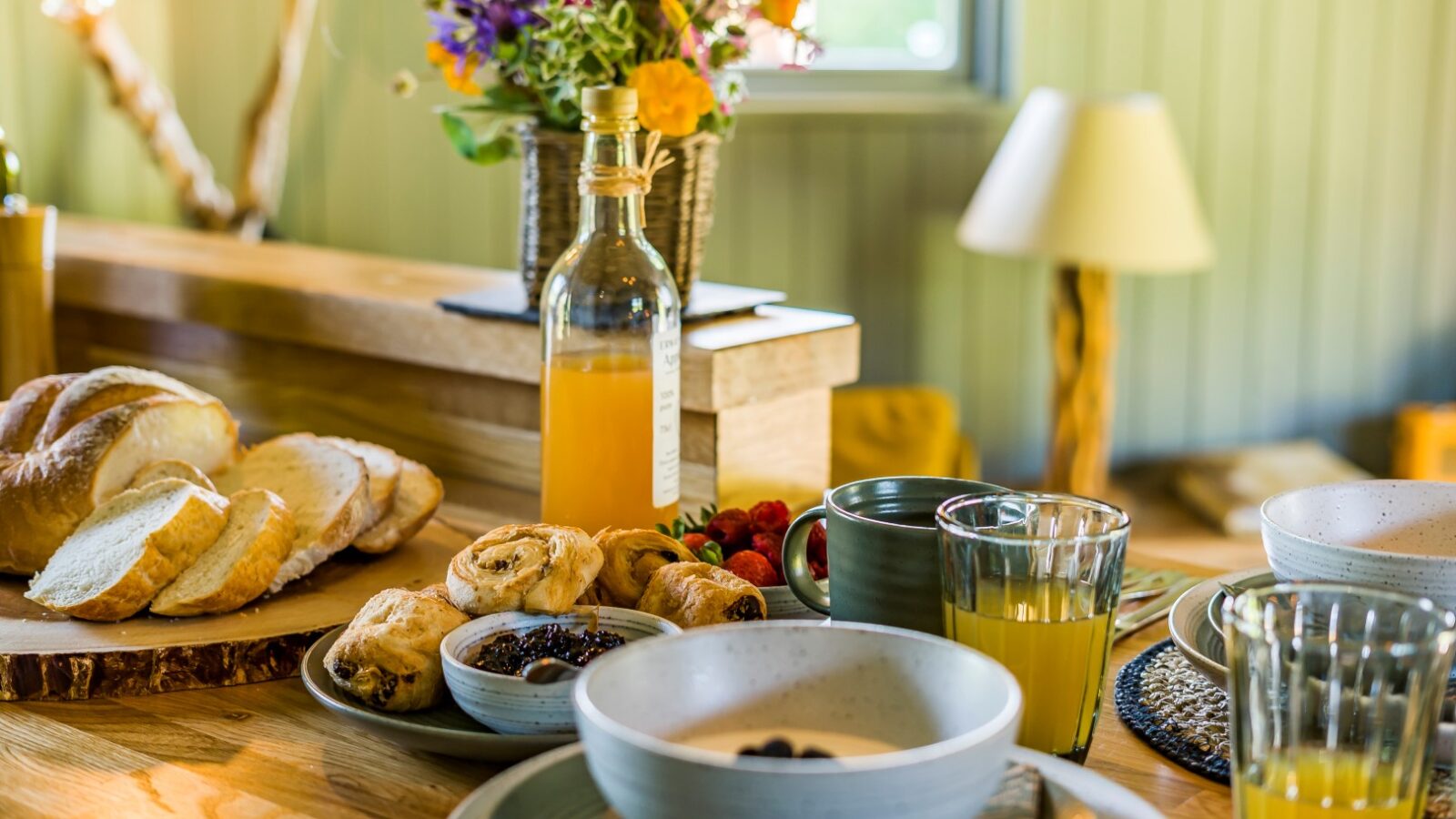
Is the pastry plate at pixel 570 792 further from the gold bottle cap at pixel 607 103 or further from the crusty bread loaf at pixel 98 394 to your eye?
the crusty bread loaf at pixel 98 394

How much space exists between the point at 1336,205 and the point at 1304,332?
333 mm

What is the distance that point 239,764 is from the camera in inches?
33.6

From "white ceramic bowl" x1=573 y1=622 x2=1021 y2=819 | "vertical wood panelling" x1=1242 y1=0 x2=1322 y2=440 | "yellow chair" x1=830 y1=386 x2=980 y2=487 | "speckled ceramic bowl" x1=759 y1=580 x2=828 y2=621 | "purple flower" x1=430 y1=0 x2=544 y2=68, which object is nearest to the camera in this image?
"white ceramic bowl" x1=573 y1=622 x2=1021 y2=819

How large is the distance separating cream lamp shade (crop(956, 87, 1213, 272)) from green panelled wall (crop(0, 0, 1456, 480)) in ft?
1.18

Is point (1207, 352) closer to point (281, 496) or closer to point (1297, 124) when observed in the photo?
point (1297, 124)

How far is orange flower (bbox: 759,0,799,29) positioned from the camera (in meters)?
1.17

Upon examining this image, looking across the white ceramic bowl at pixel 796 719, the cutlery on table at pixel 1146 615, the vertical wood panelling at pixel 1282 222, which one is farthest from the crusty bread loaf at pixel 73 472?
the vertical wood panelling at pixel 1282 222

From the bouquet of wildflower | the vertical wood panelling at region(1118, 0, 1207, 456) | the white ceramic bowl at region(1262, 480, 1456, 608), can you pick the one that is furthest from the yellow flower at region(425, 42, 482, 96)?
the vertical wood panelling at region(1118, 0, 1207, 456)

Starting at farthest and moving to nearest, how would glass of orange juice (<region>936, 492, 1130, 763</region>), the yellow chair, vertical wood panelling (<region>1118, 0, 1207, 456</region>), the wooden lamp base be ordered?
A: vertical wood panelling (<region>1118, 0, 1207, 456</region>) → the wooden lamp base → the yellow chair → glass of orange juice (<region>936, 492, 1130, 763</region>)

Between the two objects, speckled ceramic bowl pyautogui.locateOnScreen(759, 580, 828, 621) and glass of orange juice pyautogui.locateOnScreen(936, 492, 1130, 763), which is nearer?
glass of orange juice pyautogui.locateOnScreen(936, 492, 1130, 763)

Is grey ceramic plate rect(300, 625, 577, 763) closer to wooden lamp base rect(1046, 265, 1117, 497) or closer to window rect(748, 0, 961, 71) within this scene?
wooden lamp base rect(1046, 265, 1117, 497)

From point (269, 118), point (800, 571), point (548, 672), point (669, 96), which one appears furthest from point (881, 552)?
point (269, 118)

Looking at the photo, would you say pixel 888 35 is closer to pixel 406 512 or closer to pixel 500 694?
pixel 406 512

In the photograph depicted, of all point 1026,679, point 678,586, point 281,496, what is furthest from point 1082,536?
point 281,496
